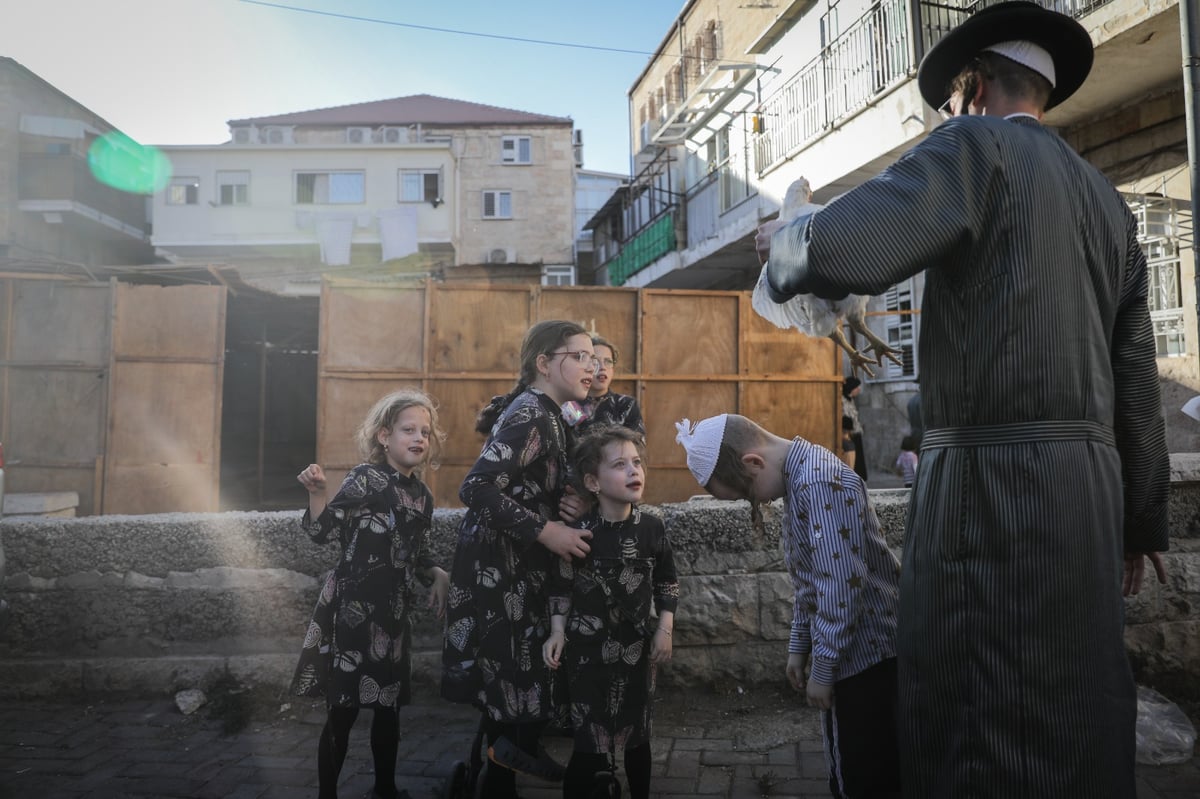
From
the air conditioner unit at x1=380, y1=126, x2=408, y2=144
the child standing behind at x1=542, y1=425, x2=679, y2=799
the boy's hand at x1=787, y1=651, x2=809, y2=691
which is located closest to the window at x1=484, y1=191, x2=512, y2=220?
the air conditioner unit at x1=380, y1=126, x2=408, y2=144

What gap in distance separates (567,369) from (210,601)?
2.31 m

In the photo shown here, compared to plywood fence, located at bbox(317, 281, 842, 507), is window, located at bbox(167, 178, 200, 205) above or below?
above

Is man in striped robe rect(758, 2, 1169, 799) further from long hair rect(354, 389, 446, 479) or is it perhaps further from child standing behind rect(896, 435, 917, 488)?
child standing behind rect(896, 435, 917, 488)

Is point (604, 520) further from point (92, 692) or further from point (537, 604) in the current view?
point (92, 692)

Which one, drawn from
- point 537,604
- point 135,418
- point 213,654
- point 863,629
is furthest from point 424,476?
point 863,629

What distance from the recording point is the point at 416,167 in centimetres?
3384

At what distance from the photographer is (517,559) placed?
3002 millimetres

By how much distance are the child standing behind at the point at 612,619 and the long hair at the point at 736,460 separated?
566 millimetres

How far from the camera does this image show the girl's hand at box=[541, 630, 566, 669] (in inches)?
108

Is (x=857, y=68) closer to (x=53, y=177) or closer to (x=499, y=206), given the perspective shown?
(x=499, y=206)

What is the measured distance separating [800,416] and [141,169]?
1335 inches

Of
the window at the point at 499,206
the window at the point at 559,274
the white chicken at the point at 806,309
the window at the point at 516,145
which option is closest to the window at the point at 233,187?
the window at the point at 499,206

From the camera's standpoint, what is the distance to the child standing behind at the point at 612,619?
2.70 meters

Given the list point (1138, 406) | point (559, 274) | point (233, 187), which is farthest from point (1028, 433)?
point (233, 187)
